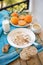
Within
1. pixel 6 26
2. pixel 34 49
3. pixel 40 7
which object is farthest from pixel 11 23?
pixel 40 7

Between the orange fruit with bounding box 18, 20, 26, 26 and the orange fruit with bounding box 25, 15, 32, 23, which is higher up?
the orange fruit with bounding box 25, 15, 32, 23

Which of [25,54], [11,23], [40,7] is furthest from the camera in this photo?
[40,7]

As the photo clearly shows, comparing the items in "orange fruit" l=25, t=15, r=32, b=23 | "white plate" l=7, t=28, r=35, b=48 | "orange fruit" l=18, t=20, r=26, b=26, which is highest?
"orange fruit" l=25, t=15, r=32, b=23

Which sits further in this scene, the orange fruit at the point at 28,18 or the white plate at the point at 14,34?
the orange fruit at the point at 28,18

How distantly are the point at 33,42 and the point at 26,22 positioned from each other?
0.83ft

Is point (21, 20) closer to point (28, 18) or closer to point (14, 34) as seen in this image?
point (28, 18)

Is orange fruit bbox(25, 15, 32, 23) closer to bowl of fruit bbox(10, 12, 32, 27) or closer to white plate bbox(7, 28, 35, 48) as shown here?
bowl of fruit bbox(10, 12, 32, 27)

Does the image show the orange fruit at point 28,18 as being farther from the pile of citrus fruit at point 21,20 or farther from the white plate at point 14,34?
the white plate at point 14,34

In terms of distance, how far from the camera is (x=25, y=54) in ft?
2.75

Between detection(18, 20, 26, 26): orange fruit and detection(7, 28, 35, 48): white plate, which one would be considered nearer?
detection(7, 28, 35, 48): white plate

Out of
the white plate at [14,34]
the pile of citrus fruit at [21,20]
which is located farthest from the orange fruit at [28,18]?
the white plate at [14,34]

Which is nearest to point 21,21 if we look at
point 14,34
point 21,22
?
point 21,22

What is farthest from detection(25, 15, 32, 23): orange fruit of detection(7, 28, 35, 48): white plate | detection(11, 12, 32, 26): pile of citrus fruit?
detection(7, 28, 35, 48): white plate

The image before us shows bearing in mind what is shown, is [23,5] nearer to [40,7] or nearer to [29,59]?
[40,7]
